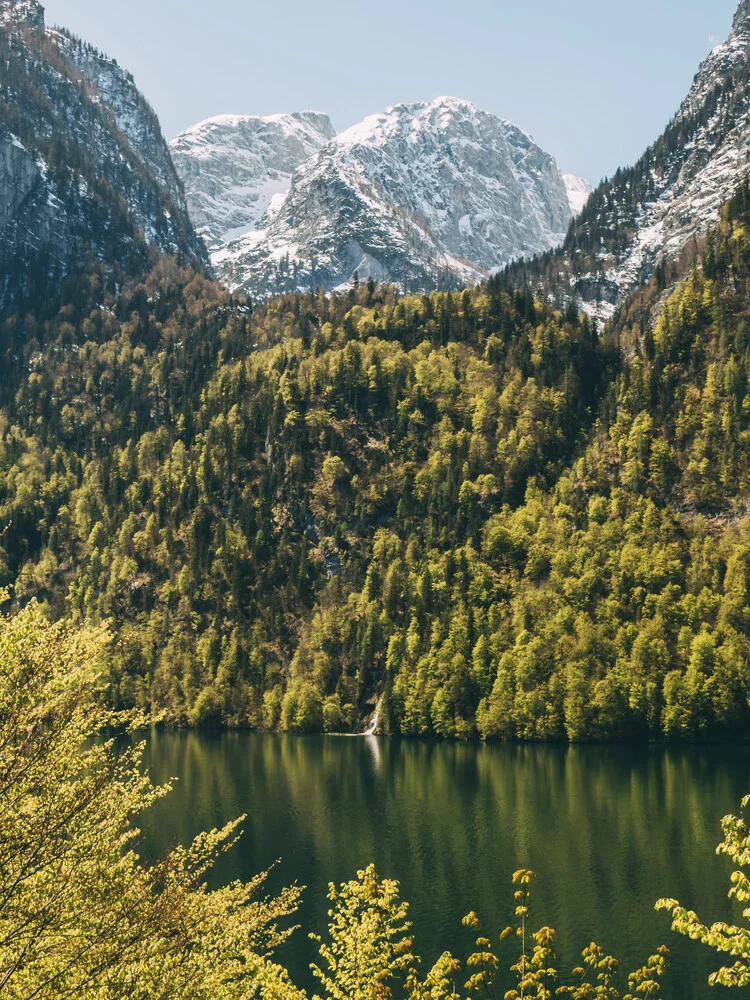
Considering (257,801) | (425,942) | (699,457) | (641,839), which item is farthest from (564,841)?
(699,457)

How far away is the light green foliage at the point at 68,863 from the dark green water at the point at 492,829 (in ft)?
126

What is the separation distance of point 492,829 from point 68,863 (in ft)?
251

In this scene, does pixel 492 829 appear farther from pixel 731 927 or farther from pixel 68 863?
pixel 68 863

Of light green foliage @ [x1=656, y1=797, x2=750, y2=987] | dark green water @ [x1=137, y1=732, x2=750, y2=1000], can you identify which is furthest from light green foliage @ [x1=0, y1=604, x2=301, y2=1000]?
dark green water @ [x1=137, y1=732, x2=750, y2=1000]

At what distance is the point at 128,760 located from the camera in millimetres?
22094

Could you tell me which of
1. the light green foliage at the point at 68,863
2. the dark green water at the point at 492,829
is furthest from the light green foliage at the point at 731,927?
the dark green water at the point at 492,829

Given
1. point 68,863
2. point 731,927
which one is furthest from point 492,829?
point 68,863

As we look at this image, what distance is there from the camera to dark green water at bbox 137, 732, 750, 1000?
62.6 meters

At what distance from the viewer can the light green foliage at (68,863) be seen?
1788cm

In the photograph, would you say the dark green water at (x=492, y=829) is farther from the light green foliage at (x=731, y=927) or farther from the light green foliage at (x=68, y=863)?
the light green foliage at (x=68, y=863)

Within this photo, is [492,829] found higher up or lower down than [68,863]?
lower down

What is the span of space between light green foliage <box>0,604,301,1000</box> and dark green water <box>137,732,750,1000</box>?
3844cm

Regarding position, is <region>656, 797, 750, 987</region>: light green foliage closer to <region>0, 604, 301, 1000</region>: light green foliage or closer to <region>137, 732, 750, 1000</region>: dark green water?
<region>0, 604, 301, 1000</region>: light green foliage

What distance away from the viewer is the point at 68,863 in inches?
728
